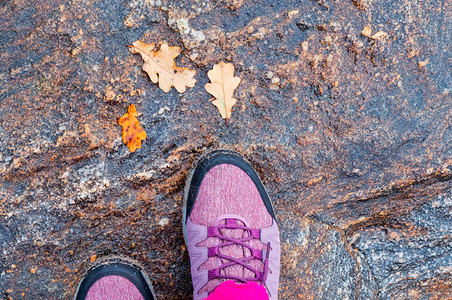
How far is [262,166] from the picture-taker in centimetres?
203

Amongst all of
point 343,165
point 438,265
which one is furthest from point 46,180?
point 438,265

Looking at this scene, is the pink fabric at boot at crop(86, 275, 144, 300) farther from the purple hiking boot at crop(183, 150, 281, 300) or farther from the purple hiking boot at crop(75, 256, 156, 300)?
the purple hiking boot at crop(183, 150, 281, 300)

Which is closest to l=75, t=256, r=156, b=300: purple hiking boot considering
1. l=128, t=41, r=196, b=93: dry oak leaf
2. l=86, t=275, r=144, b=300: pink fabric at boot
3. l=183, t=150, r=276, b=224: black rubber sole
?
l=86, t=275, r=144, b=300: pink fabric at boot

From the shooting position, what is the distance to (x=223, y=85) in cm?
193

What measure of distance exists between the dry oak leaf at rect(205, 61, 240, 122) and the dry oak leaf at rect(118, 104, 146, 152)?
0.39 m

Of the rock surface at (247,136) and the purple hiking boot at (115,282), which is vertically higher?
the rock surface at (247,136)

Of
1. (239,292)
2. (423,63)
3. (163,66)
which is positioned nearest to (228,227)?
(239,292)

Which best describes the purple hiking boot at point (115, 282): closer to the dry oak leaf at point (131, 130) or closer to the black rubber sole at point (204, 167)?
the black rubber sole at point (204, 167)

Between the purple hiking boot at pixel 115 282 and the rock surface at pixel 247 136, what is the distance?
0.18 ft

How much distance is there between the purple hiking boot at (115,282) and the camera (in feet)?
6.36

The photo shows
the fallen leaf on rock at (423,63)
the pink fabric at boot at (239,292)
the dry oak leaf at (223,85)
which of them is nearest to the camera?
the pink fabric at boot at (239,292)

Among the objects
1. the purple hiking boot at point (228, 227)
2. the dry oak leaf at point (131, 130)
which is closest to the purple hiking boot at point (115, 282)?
the purple hiking boot at point (228, 227)

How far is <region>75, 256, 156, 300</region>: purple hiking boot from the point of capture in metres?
1.94

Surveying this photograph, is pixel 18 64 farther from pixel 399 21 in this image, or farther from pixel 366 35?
pixel 399 21
